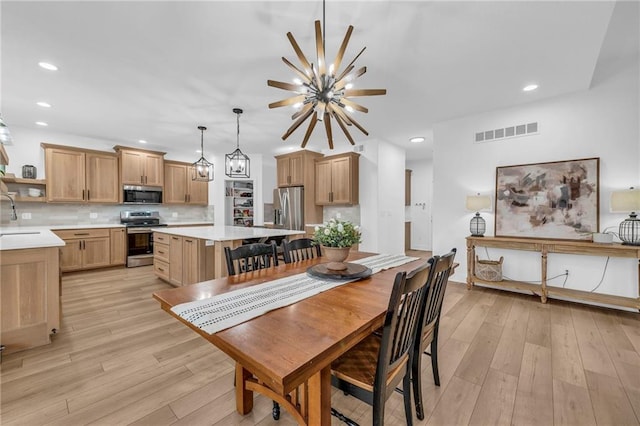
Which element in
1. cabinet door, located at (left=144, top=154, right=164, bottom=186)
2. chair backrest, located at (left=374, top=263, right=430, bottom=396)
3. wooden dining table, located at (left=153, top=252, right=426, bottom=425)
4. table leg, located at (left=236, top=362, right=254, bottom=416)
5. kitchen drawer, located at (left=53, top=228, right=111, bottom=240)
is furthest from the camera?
cabinet door, located at (left=144, top=154, right=164, bottom=186)

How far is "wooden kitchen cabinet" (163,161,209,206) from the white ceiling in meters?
2.21

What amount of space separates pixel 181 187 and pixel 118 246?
185 cm

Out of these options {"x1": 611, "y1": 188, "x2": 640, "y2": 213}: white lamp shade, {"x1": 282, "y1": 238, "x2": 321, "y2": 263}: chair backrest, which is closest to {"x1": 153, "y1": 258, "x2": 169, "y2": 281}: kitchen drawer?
{"x1": 282, "y1": 238, "x2": 321, "y2": 263}: chair backrest

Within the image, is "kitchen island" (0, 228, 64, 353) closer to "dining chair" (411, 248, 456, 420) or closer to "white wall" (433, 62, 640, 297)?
"dining chair" (411, 248, 456, 420)

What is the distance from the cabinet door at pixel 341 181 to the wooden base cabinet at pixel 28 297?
4.13 meters

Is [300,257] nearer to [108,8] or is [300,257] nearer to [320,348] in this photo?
[320,348]

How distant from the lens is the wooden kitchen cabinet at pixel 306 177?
5.53 metres

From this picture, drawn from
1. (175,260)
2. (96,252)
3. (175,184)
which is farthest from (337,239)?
(175,184)

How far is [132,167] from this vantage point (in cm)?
541

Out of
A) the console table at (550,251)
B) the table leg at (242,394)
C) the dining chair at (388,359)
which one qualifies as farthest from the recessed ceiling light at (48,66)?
the console table at (550,251)

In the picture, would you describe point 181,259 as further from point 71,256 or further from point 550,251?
point 550,251

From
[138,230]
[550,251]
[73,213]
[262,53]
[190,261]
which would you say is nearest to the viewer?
[262,53]

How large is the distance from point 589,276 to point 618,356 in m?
1.47

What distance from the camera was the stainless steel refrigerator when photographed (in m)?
5.61
